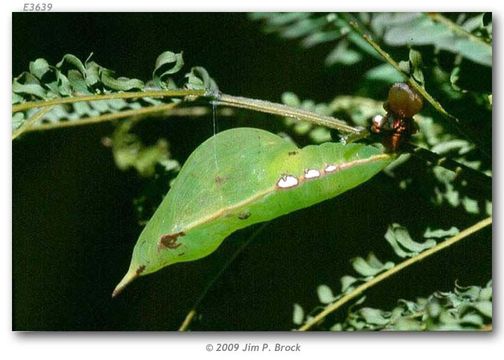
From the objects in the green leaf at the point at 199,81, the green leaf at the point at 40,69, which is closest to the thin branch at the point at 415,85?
the green leaf at the point at 199,81

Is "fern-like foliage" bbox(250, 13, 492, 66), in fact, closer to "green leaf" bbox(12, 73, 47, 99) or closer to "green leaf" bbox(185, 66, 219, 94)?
"green leaf" bbox(185, 66, 219, 94)

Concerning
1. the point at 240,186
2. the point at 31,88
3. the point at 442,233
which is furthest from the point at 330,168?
the point at 31,88

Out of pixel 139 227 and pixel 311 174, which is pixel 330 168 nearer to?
pixel 311 174

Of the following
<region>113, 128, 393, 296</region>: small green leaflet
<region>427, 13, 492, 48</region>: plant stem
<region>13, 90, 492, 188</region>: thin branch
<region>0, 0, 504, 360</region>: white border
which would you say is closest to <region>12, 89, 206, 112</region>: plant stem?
<region>13, 90, 492, 188</region>: thin branch

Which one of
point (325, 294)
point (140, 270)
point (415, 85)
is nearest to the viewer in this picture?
point (415, 85)

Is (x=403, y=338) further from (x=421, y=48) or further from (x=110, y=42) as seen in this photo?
(x=110, y=42)
